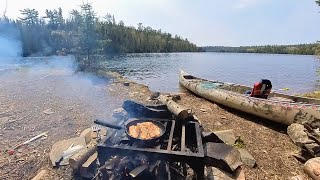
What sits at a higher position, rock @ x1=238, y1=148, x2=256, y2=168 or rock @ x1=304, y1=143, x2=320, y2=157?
rock @ x1=304, y1=143, x2=320, y2=157

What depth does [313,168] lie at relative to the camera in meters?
4.84

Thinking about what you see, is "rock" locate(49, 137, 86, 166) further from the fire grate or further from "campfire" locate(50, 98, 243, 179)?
the fire grate

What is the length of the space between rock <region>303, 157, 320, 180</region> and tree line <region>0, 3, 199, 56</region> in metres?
20.3

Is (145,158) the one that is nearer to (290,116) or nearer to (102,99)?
(290,116)

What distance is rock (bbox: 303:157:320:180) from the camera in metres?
4.72

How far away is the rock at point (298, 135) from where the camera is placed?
594 cm

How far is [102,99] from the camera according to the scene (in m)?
11.3

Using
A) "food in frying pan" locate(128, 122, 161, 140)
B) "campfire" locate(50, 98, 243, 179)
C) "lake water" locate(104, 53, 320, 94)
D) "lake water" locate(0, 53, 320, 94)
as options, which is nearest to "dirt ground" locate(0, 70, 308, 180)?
"campfire" locate(50, 98, 243, 179)

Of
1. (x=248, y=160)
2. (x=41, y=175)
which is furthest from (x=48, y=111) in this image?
(x=248, y=160)

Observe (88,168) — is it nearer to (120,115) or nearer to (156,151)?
(156,151)

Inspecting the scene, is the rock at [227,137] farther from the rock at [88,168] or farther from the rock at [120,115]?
the rock at [88,168]

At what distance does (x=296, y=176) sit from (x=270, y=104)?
4.31 m

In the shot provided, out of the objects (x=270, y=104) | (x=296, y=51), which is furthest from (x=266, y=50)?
(x=270, y=104)

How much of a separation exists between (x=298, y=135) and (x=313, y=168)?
190cm
